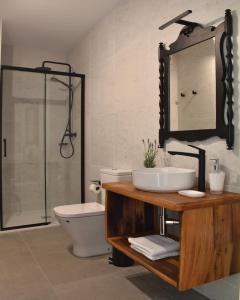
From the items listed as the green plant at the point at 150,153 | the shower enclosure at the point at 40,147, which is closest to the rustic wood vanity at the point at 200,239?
the green plant at the point at 150,153

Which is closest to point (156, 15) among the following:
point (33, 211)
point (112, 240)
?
point (112, 240)

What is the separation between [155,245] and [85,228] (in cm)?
88

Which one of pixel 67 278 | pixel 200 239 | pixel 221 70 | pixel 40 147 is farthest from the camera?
pixel 40 147

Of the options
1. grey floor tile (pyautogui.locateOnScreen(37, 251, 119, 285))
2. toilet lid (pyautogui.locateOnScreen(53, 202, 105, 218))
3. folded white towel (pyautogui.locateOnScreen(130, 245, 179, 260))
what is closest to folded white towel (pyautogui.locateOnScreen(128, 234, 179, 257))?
folded white towel (pyautogui.locateOnScreen(130, 245, 179, 260))

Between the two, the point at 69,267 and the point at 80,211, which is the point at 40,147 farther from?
the point at 69,267

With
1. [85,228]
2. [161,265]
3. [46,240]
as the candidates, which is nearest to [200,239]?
[161,265]

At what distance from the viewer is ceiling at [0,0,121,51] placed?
2803 mm

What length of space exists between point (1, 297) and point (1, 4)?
2.60 m

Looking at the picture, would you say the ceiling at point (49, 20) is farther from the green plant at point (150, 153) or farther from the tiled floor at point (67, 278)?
the tiled floor at point (67, 278)

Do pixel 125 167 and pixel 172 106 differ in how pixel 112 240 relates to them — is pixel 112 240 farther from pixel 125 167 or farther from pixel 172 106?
pixel 172 106

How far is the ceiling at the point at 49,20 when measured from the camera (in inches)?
110

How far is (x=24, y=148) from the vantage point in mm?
3760

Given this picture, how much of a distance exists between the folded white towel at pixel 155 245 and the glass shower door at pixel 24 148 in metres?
2.17

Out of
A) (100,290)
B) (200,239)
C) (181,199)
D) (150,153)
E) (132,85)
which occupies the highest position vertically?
(132,85)
